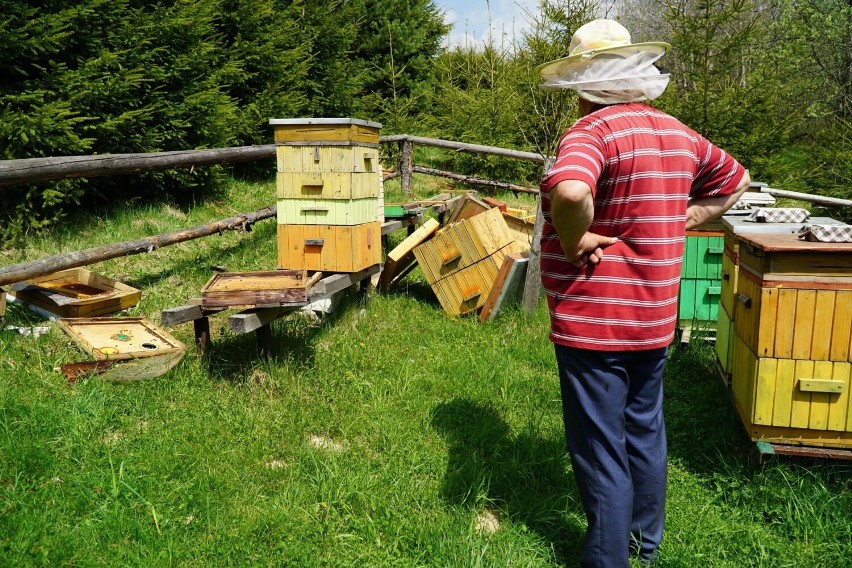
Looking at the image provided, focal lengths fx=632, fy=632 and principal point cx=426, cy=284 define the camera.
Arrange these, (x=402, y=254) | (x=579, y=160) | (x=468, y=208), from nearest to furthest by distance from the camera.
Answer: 1. (x=579, y=160)
2. (x=402, y=254)
3. (x=468, y=208)

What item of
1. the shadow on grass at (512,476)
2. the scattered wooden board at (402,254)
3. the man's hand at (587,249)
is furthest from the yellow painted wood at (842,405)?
the scattered wooden board at (402,254)

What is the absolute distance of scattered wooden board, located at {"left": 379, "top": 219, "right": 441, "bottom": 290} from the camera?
607cm

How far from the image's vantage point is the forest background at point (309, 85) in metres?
6.02

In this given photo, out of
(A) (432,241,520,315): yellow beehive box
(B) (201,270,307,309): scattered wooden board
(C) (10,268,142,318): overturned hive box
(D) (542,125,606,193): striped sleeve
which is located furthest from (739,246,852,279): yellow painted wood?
(C) (10,268,142,318): overturned hive box

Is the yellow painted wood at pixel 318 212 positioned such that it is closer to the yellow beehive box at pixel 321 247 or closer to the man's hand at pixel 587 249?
the yellow beehive box at pixel 321 247

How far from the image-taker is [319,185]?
4754 mm

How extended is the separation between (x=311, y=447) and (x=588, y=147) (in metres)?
2.16

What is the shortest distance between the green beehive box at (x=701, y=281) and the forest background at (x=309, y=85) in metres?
1.65

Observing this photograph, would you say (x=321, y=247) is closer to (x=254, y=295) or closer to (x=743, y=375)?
(x=254, y=295)

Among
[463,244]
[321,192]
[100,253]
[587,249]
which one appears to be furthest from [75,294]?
[587,249]

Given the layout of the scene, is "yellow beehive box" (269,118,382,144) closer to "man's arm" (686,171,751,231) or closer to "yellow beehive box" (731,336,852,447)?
"man's arm" (686,171,751,231)

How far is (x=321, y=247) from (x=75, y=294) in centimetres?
182

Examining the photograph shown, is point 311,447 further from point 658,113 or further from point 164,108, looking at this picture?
point 164,108

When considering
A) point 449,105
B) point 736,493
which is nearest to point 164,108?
point 736,493
